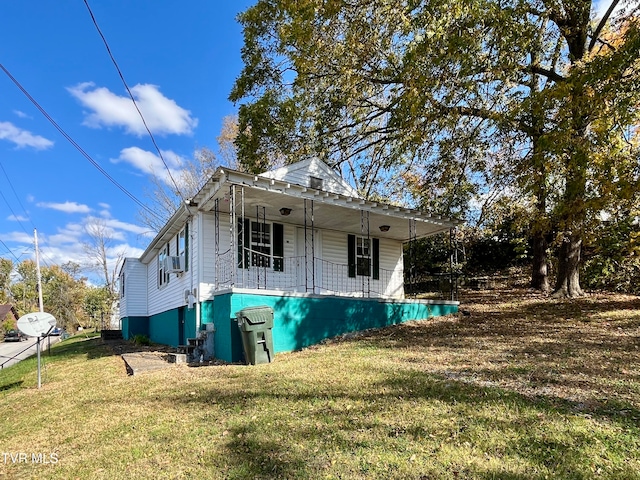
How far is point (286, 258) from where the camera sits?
1138 centimetres

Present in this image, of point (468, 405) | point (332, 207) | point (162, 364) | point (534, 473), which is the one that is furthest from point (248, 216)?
point (534, 473)

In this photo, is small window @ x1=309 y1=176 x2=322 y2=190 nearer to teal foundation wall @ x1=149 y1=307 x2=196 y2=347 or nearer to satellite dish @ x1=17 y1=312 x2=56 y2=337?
teal foundation wall @ x1=149 y1=307 x2=196 y2=347

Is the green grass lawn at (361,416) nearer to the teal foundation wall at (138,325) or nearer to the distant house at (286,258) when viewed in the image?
the distant house at (286,258)

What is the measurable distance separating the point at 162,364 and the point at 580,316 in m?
9.13

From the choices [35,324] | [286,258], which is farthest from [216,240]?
[35,324]

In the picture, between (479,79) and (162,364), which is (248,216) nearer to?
(162,364)

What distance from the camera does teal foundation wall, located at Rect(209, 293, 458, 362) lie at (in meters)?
8.37

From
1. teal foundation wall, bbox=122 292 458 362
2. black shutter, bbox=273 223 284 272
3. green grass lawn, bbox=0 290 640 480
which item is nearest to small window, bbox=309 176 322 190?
black shutter, bbox=273 223 284 272

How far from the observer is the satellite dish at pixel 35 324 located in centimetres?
809

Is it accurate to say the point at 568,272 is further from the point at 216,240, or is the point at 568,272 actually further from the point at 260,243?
the point at 216,240

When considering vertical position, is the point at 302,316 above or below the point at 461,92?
below

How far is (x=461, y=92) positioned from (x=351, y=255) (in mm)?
5389

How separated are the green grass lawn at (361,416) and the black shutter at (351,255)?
4985 millimetres

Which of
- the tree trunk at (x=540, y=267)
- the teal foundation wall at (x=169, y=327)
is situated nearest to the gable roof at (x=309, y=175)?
the teal foundation wall at (x=169, y=327)
